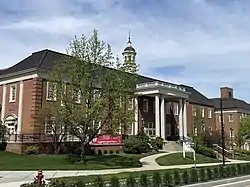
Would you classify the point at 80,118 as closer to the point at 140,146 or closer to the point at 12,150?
the point at 12,150

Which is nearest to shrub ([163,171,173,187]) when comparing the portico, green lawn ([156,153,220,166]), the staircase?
green lawn ([156,153,220,166])

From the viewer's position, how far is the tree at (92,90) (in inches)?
1176

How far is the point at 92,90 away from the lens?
30969 mm

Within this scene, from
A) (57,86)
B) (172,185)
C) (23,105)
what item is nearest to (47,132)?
(23,105)

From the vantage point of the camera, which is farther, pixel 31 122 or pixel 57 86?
pixel 31 122

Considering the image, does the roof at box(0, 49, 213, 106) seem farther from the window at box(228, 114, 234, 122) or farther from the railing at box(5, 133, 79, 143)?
the window at box(228, 114, 234, 122)

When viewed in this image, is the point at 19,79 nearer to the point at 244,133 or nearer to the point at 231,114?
the point at 244,133

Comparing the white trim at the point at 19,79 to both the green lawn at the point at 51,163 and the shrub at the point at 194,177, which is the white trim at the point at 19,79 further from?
the shrub at the point at 194,177

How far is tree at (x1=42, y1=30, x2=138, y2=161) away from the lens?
29859 mm

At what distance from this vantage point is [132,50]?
217 ft

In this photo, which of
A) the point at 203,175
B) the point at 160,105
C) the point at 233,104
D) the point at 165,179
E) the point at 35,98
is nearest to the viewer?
the point at 165,179

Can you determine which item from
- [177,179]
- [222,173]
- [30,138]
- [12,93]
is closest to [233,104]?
[12,93]

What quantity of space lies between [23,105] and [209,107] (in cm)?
4291

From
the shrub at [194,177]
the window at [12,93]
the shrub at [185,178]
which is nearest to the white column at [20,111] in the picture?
the window at [12,93]
